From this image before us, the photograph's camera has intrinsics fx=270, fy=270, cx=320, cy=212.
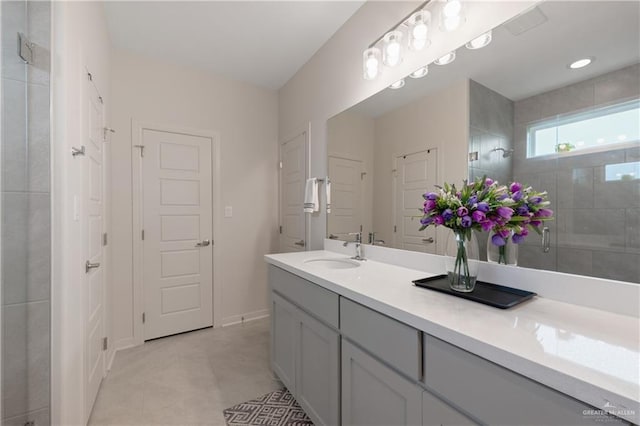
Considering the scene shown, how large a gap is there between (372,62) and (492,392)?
5.96 feet

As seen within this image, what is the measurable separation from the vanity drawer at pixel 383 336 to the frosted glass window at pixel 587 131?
34.4 inches

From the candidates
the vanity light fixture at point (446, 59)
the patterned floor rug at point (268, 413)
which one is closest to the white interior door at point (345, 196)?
the vanity light fixture at point (446, 59)

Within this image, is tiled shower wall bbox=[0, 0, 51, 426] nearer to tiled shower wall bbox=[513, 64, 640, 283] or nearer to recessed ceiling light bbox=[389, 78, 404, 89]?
recessed ceiling light bbox=[389, 78, 404, 89]

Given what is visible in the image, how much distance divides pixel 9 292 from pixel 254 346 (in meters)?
1.76

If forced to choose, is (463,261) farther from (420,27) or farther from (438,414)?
(420,27)

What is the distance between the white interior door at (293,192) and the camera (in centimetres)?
272

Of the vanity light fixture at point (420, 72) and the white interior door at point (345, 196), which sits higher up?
the vanity light fixture at point (420, 72)

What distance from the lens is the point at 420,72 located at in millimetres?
1543

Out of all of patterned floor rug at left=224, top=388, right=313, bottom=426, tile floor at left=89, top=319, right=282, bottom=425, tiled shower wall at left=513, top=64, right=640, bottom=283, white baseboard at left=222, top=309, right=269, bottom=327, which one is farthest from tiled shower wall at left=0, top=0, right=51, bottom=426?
tiled shower wall at left=513, top=64, right=640, bottom=283

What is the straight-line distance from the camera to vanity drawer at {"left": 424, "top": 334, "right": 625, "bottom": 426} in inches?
21.8

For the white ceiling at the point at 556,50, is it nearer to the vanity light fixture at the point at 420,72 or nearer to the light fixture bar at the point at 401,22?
the vanity light fixture at the point at 420,72

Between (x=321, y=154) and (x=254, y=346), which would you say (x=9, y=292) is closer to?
(x=254, y=346)

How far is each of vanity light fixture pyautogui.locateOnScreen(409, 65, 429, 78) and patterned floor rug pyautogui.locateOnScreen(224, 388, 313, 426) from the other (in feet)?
6.88

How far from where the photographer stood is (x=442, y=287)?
1115mm
